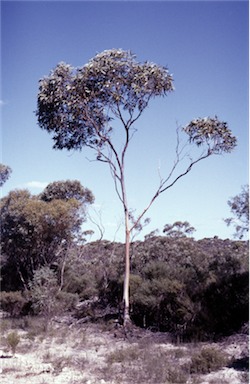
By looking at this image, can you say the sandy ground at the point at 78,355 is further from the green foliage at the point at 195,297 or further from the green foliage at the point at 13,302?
the green foliage at the point at 13,302

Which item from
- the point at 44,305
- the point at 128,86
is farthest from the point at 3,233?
the point at 128,86

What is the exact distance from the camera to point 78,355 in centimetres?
933

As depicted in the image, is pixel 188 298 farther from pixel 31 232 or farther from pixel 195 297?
pixel 31 232

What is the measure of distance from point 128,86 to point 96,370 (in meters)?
8.93

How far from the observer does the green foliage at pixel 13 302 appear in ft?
51.7

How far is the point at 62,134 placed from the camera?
1436 centimetres

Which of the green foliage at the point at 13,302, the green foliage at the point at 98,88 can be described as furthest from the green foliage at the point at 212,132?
the green foliage at the point at 13,302

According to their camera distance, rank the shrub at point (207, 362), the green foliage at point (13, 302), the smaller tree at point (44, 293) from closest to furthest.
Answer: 1. the shrub at point (207, 362)
2. the smaller tree at point (44, 293)
3. the green foliage at point (13, 302)

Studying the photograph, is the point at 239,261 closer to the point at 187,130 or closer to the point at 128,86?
the point at 187,130

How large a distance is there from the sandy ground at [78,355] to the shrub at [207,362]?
0.15 m

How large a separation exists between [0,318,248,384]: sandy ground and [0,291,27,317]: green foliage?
9.46 ft

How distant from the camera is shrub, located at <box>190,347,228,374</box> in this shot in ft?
24.5

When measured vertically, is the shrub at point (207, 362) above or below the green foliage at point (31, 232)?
below

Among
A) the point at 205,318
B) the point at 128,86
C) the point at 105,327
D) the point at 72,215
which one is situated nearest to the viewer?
the point at 205,318
